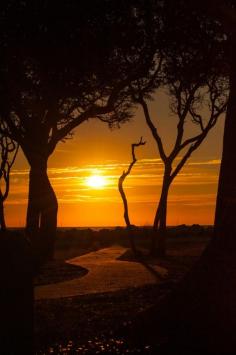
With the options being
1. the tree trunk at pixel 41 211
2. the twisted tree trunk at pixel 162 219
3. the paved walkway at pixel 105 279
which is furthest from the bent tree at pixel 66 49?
the twisted tree trunk at pixel 162 219

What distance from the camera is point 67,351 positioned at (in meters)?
8.23

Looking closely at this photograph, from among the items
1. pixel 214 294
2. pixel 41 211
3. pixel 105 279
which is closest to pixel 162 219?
pixel 41 211

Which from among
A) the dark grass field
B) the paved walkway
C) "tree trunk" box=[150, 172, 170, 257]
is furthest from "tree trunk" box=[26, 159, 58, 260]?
the dark grass field

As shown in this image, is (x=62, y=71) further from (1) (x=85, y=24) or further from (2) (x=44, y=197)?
(2) (x=44, y=197)

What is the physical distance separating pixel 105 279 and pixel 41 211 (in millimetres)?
7211

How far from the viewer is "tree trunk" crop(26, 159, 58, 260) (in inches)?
890

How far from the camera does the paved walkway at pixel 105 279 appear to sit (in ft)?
48.1

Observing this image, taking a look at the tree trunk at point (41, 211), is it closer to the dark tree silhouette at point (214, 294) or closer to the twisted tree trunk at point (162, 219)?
the twisted tree trunk at point (162, 219)

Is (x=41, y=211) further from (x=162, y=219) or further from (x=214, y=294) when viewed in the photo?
(x=214, y=294)

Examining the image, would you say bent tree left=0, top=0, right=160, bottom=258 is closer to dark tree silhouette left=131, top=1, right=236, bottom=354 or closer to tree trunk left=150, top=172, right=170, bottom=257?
dark tree silhouette left=131, top=1, right=236, bottom=354

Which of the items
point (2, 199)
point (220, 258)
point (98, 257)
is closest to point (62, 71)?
point (220, 258)

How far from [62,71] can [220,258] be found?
7.29 meters

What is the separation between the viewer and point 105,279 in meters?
17.0

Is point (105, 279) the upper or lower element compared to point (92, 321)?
upper
